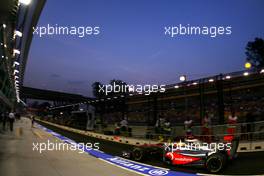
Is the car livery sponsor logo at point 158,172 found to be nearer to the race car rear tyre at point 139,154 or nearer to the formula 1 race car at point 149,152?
the formula 1 race car at point 149,152

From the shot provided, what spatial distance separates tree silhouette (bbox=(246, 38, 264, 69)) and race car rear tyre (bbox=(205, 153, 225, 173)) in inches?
1765

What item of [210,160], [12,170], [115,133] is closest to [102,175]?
[12,170]

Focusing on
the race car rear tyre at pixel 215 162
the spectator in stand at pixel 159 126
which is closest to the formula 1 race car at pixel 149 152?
the race car rear tyre at pixel 215 162

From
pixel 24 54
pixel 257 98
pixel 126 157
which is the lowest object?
pixel 126 157

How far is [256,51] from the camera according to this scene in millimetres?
52031

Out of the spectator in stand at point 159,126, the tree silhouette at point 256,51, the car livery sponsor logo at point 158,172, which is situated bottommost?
the car livery sponsor logo at point 158,172

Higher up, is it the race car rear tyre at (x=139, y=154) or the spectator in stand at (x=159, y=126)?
the spectator in stand at (x=159, y=126)

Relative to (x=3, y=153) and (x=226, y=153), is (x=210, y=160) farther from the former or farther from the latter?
(x=3, y=153)

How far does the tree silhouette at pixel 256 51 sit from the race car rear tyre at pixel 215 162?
44.8 meters

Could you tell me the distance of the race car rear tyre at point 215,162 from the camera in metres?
9.30

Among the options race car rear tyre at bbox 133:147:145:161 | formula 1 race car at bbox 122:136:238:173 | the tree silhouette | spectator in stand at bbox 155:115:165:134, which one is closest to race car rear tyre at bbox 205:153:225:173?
formula 1 race car at bbox 122:136:238:173

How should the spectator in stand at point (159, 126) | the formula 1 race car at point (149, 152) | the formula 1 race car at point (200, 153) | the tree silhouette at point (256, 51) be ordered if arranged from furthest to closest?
1. the tree silhouette at point (256, 51)
2. the spectator in stand at point (159, 126)
3. the formula 1 race car at point (149, 152)
4. the formula 1 race car at point (200, 153)

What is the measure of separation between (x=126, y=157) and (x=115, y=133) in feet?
35.7

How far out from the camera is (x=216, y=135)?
14336 mm
